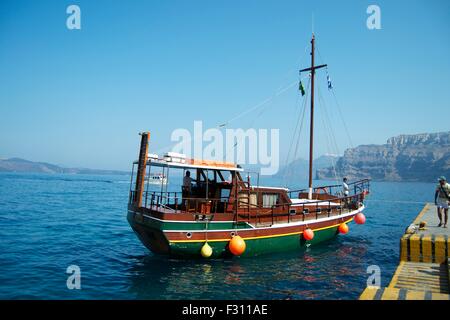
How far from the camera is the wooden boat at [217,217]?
48.0ft

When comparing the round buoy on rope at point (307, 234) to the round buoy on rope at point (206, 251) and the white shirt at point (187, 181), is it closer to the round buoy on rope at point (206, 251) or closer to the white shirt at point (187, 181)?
the round buoy on rope at point (206, 251)

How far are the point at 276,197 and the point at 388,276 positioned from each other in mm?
6456

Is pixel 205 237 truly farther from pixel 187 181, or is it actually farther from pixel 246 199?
pixel 187 181

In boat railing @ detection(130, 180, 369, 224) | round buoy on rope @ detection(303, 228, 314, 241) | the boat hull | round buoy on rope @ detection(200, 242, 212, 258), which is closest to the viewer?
the boat hull

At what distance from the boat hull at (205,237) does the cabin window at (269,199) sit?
140 cm


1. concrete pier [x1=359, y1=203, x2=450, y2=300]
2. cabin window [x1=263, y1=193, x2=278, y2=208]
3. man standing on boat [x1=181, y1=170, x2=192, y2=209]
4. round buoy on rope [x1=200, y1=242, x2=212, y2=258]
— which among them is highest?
man standing on boat [x1=181, y1=170, x2=192, y2=209]

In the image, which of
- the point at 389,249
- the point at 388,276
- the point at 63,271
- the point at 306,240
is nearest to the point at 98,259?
the point at 63,271

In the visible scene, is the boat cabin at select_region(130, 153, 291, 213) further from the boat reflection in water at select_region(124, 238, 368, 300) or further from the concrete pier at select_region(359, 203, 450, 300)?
the concrete pier at select_region(359, 203, 450, 300)

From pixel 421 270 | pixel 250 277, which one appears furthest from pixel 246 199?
pixel 421 270

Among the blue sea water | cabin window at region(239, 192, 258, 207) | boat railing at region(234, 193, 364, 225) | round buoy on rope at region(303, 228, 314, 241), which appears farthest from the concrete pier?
cabin window at region(239, 192, 258, 207)

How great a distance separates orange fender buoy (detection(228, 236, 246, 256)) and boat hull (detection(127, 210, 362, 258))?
44 centimetres

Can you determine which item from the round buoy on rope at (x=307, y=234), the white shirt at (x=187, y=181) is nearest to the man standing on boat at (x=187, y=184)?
the white shirt at (x=187, y=181)

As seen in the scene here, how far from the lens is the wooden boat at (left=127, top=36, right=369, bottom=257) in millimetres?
14633
